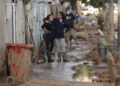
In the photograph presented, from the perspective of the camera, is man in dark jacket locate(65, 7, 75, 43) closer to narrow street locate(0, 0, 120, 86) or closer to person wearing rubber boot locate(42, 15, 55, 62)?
narrow street locate(0, 0, 120, 86)

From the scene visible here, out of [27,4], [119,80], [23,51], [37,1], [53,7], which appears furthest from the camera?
[53,7]

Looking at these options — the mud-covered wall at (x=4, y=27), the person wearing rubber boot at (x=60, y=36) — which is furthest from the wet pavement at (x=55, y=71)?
the mud-covered wall at (x=4, y=27)

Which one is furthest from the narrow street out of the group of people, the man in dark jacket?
the man in dark jacket

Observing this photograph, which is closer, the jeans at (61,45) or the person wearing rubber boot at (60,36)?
the person wearing rubber boot at (60,36)

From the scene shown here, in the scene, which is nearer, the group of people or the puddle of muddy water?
the puddle of muddy water

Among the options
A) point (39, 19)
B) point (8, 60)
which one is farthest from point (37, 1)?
point (8, 60)

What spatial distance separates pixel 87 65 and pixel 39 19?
4881mm

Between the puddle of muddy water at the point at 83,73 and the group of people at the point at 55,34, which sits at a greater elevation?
the group of people at the point at 55,34

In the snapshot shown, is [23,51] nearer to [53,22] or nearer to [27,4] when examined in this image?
[27,4]

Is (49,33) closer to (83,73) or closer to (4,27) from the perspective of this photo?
(83,73)

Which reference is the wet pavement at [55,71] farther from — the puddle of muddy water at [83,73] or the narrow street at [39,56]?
the puddle of muddy water at [83,73]

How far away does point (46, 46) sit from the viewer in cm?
1500

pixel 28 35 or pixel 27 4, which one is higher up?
pixel 27 4

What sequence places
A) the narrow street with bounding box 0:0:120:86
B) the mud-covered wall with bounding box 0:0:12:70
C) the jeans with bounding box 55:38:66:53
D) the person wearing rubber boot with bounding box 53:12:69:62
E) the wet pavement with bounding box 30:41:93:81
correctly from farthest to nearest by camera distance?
1. the jeans with bounding box 55:38:66:53
2. the person wearing rubber boot with bounding box 53:12:69:62
3. the wet pavement with bounding box 30:41:93:81
4. the mud-covered wall with bounding box 0:0:12:70
5. the narrow street with bounding box 0:0:120:86
